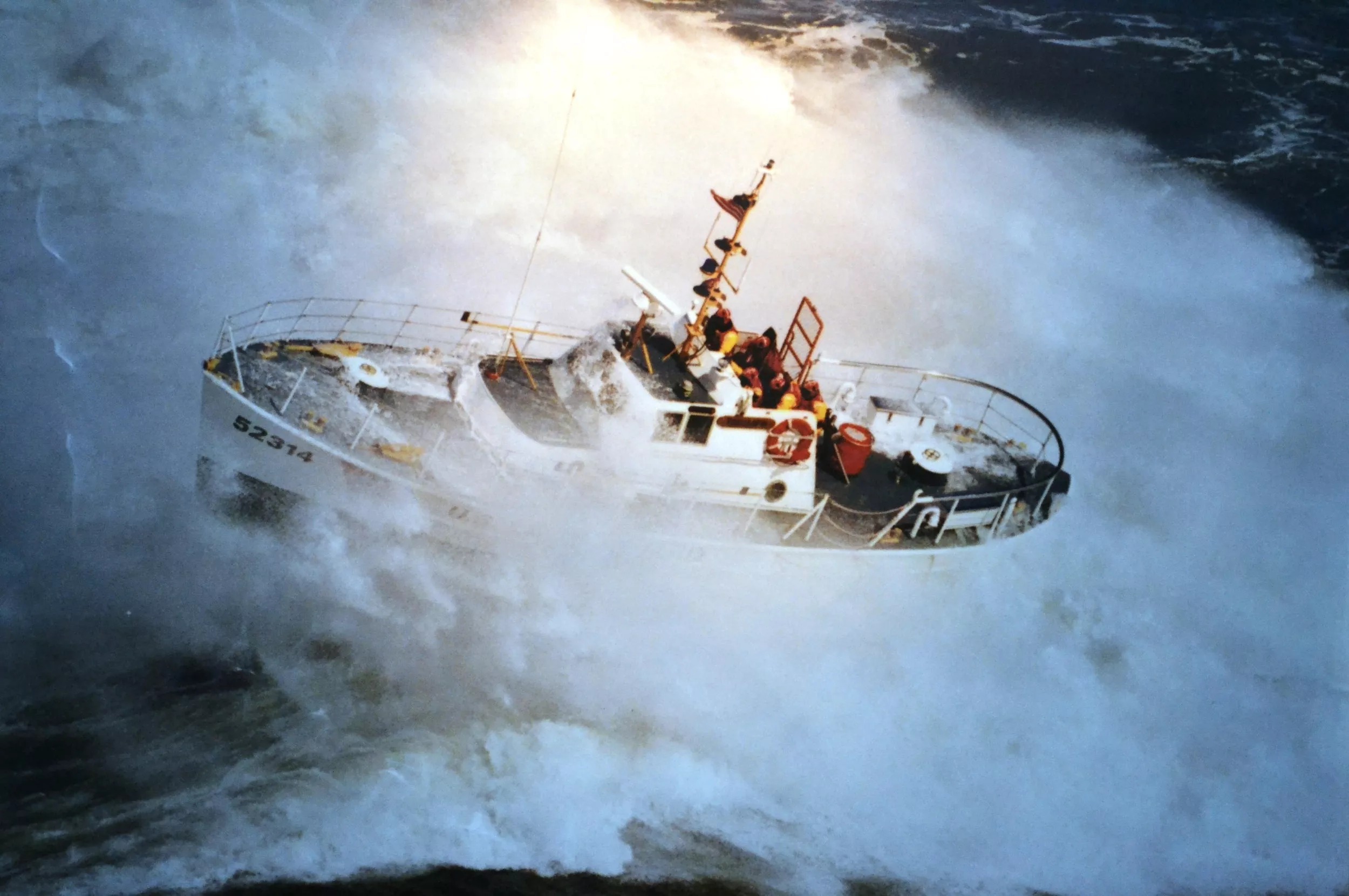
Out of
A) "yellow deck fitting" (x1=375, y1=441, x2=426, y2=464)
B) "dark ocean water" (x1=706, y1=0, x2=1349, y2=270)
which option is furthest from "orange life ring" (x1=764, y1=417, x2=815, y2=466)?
"dark ocean water" (x1=706, y1=0, x2=1349, y2=270)

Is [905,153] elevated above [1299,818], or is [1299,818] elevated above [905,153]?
[905,153]

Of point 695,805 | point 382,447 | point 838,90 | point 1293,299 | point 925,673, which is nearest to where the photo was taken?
point 695,805

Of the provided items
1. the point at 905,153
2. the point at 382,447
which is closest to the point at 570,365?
the point at 382,447

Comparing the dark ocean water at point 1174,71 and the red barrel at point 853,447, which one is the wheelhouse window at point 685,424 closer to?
the red barrel at point 853,447

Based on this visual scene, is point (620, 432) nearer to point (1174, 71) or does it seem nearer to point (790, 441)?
point (790, 441)

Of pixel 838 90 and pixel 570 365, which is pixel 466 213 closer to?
pixel 570 365

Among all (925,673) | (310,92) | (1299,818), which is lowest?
(1299,818)
